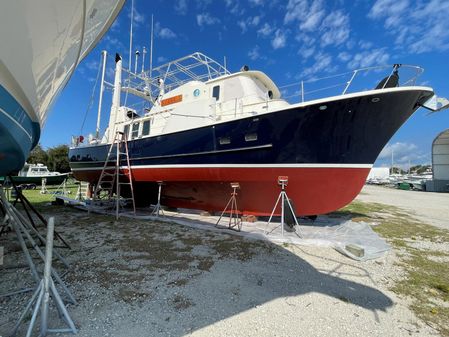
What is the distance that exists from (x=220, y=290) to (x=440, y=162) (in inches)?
1269

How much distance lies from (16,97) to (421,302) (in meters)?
5.03

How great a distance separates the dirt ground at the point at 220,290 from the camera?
2.36 meters

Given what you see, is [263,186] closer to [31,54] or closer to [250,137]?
[250,137]

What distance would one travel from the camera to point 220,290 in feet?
10.1

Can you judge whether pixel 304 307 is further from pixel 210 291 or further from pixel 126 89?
pixel 126 89

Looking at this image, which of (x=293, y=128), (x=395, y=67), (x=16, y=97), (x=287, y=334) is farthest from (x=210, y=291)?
(x=395, y=67)

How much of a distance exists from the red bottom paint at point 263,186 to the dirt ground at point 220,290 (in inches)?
60.8

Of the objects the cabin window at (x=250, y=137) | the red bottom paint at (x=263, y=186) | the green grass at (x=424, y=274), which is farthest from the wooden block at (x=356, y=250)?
the cabin window at (x=250, y=137)

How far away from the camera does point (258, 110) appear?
6836 mm

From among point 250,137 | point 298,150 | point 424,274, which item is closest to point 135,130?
point 250,137

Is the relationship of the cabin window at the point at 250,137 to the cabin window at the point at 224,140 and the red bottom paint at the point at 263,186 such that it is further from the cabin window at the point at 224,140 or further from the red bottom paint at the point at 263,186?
the red bottom paint at the point at 263,186

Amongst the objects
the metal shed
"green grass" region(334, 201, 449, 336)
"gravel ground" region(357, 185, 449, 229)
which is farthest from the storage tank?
"green grass" region(334, 201, 449, 336)

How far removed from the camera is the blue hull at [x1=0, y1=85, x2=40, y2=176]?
235 centimetres

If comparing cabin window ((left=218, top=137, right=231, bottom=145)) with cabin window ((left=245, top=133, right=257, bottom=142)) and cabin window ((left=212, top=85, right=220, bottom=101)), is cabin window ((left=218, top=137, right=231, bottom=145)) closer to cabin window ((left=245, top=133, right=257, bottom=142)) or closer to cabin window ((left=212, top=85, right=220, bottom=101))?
cabin window ((left=245, top=133, right=257, bottom=142))
